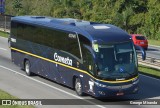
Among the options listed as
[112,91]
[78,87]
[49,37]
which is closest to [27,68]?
[49,37]

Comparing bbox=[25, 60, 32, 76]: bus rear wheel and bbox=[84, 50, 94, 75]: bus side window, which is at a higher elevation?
bbox=[84, 50, 94, 75]: bus side window

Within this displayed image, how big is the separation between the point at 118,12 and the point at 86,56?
175ft

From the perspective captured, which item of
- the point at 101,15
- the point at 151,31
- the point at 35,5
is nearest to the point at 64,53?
the point at 151,31

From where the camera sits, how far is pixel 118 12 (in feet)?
232

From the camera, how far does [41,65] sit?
22469mm

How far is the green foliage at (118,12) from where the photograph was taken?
2517 inches

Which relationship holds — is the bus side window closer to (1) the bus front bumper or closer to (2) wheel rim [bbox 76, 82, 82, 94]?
(1) the bus front bumper

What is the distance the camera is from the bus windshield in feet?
56.9

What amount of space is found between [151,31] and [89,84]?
47033 millimetres

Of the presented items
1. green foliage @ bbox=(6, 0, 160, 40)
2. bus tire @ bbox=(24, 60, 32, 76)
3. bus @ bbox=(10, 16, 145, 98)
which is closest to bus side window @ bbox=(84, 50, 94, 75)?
bus @ bbox=(10, 16, 145, 98)

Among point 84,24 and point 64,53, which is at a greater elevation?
point 84,24

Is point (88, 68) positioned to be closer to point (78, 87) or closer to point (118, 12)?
point (78, 87)

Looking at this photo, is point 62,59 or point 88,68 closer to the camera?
point 88,68

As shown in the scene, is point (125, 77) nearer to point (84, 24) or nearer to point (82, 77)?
point (82, 77)
